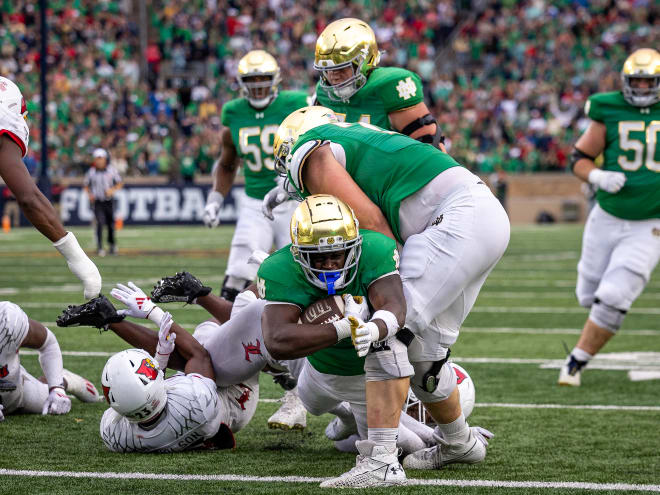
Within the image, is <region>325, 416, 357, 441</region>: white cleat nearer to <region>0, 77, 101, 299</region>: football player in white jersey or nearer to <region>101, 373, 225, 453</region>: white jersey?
<region>101, 373, 225, 453</region>: white jersey

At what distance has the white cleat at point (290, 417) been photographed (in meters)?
5.00

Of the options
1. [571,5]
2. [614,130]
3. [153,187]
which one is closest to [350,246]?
[614,130]

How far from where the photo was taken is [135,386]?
13.8 feet

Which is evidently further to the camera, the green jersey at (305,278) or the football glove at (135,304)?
the football glove at (135,304)

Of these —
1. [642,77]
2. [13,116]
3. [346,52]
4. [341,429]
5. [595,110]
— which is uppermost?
[346,52]

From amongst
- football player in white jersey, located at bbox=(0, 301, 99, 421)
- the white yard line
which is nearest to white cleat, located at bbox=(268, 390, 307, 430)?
the white yard line

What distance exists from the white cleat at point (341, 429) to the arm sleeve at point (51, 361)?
1444 mm

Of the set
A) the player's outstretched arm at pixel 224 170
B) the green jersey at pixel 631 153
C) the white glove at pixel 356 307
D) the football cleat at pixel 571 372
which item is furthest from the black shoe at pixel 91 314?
the green jersey at pixel 631 153

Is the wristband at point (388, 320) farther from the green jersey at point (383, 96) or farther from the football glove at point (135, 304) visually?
the green jersey at point (383, 96)

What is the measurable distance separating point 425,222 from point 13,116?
5.80 ft

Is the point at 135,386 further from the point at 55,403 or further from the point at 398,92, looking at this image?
the point at 398,92

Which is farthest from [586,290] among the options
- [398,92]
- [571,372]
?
[398,92]

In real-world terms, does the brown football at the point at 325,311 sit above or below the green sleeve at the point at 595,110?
below

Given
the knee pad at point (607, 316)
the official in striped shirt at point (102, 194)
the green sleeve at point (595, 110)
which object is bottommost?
the official in striped shirt at point (102, 194)
